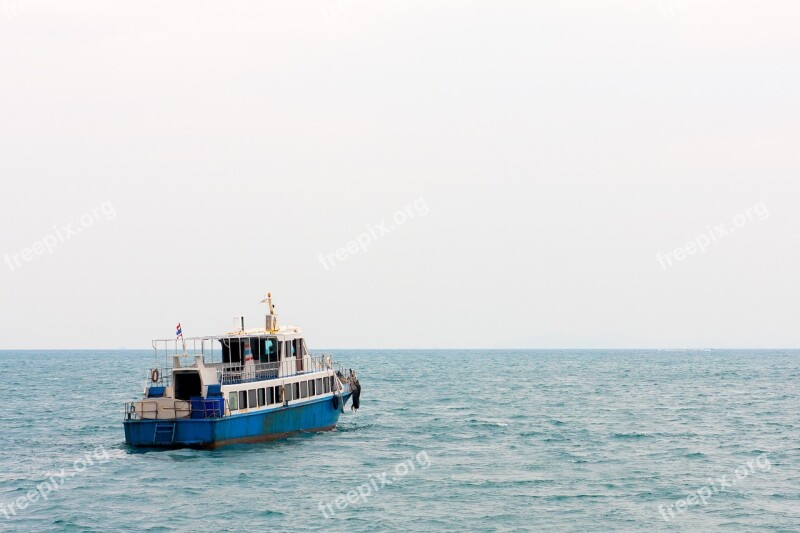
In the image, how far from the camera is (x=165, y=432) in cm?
4378

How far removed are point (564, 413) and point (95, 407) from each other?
3753 centimetres

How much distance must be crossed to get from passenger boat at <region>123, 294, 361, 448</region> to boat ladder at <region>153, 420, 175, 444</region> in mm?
47

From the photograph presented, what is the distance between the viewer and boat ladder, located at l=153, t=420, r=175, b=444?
43781 millimetres

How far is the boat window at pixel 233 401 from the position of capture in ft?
148

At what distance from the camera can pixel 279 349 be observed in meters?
50.5

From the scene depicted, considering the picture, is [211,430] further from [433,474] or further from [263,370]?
[433,474]

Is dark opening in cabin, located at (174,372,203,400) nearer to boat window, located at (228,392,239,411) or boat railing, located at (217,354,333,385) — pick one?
boat railing, located at (217,354,333,385)

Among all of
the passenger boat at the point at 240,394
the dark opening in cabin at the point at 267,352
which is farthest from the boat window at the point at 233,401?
the dark opening in cabin at the point at 267,352

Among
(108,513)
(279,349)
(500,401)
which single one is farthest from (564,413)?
(108,513)

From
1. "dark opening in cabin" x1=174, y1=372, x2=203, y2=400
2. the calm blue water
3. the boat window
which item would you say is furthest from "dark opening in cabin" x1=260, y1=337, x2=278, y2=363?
"dark opening in cabin" x1=174, y1=372, x2=203, y2=400

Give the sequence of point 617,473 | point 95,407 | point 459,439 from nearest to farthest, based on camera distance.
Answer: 1. point 617,473
2. point 459,439
3. point 95,407

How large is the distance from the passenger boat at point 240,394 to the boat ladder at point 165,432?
47mm

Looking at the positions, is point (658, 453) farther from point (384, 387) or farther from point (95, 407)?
point (384, 387)

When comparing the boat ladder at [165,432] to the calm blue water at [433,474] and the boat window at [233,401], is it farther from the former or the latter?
the boat window at [233,401]
